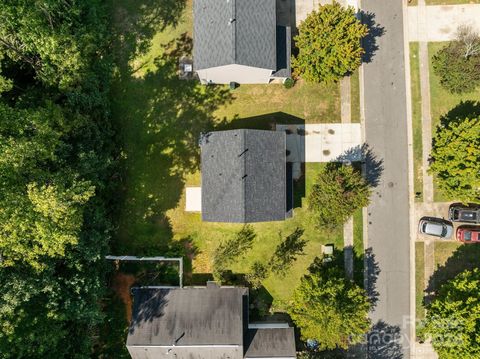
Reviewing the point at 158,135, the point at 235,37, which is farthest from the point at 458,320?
the point at 158,135

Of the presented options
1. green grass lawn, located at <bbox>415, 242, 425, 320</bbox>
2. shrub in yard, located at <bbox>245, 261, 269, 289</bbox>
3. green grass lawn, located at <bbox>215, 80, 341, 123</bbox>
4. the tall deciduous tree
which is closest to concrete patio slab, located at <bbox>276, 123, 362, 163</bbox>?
green grass lawn, located at <bbox>215, 80, 341, 123</bbox>

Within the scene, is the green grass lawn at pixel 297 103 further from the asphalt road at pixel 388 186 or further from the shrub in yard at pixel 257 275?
the shrub in yard at pixel 257 275

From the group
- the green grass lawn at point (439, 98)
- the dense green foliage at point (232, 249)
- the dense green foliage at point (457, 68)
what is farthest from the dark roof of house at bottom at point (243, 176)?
the dense green foliage at point (457, 68)

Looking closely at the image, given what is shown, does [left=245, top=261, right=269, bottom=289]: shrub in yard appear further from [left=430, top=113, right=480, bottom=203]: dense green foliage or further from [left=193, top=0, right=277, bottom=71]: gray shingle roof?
[left=193, top=0, right=277, bottom=71]: gray shingle roof


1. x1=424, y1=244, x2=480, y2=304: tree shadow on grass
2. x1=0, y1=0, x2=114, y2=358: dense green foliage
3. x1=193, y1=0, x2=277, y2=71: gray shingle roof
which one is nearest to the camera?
x1=0, y1=0, x2=114, y2=358: dense green foliage

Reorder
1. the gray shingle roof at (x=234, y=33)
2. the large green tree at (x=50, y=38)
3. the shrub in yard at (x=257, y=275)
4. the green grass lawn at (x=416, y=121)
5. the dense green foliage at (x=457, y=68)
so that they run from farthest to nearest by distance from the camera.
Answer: the green grass lawn at (x=416, y=121) < the shrub in yard at (x=257, y=275) < the dense green foliage at (x=457, y=68) < the gray shingle roof at (x=234, y=33) < the large green tree at (x=50, y=38)

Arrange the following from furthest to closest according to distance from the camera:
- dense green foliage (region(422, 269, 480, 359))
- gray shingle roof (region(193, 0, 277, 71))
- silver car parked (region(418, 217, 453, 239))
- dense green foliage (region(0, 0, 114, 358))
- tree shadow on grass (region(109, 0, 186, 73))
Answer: tree shadow on grass (region(109, 0, 186, 73)) < silver car parked (region(418, 217, 453, 239)) < gray shingle roof (region(193, 0, 277, 71)) < dense green foliage (region(422, 269, 480, 359)) < dense green foliage (region(0, 0, 114, 358))

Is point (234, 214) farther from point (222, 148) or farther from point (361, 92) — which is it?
point (361, 92)
